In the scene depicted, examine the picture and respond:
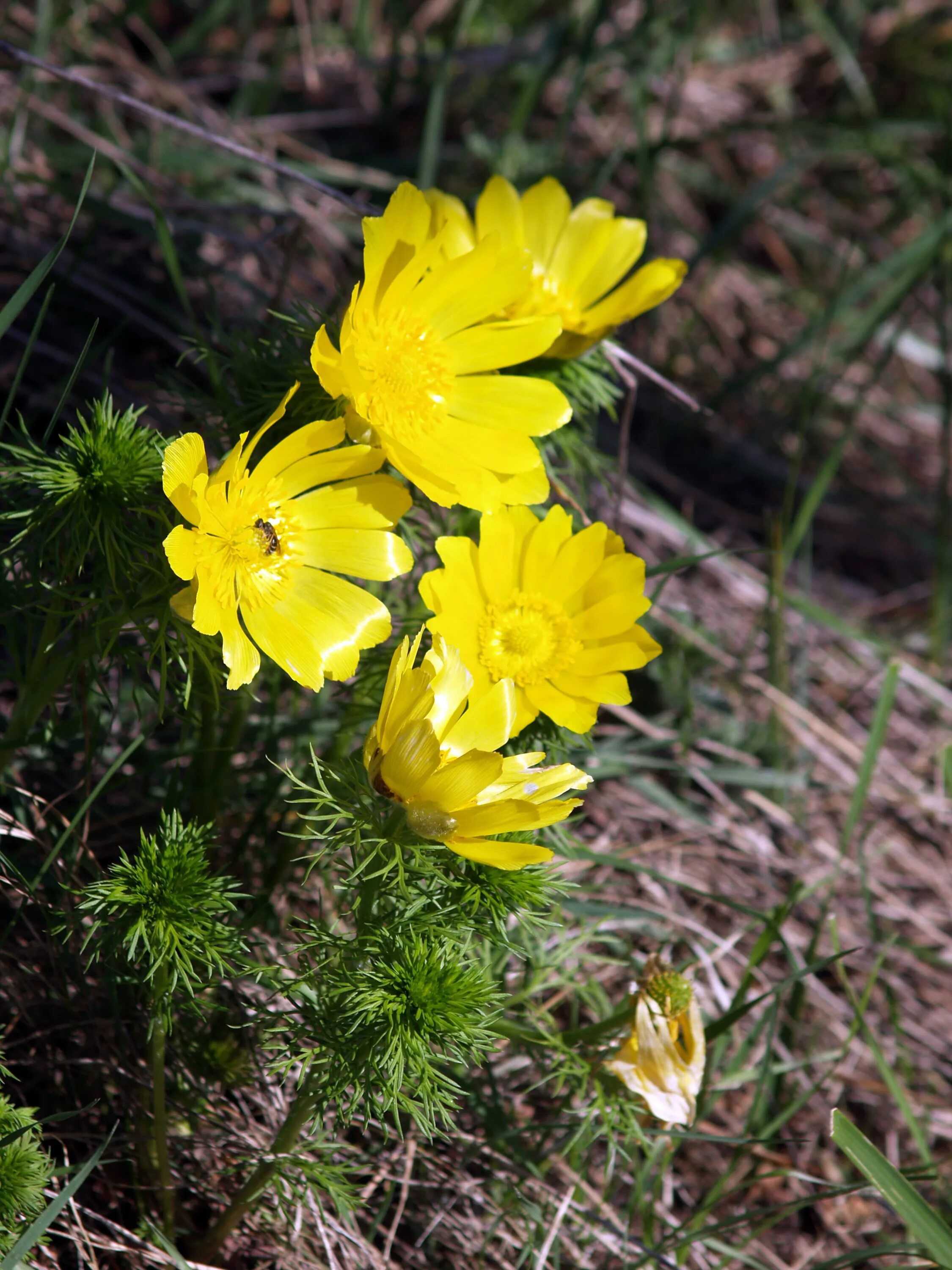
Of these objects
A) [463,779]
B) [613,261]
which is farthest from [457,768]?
[613,261]

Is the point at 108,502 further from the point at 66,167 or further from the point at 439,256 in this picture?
the point at 66,167

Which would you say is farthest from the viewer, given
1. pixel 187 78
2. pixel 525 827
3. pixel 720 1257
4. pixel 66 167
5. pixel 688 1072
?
pixel 187 78

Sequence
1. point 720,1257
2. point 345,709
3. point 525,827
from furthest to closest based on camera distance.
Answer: point 720,1257 < point 345,709 < point 525,827

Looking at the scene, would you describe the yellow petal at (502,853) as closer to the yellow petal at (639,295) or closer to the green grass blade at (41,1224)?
the green grass blade at (41,1224)

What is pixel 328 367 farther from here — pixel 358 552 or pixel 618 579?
pixel 618 579

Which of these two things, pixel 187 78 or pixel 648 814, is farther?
pixel 187 78

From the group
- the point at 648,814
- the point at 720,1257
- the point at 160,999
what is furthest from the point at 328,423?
the point at 720,1257

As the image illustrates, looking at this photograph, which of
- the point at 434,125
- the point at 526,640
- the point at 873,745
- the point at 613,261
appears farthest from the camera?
the point at 434,125

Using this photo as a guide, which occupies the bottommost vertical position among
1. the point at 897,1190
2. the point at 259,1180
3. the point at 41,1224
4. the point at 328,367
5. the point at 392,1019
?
the point at 259,1180
